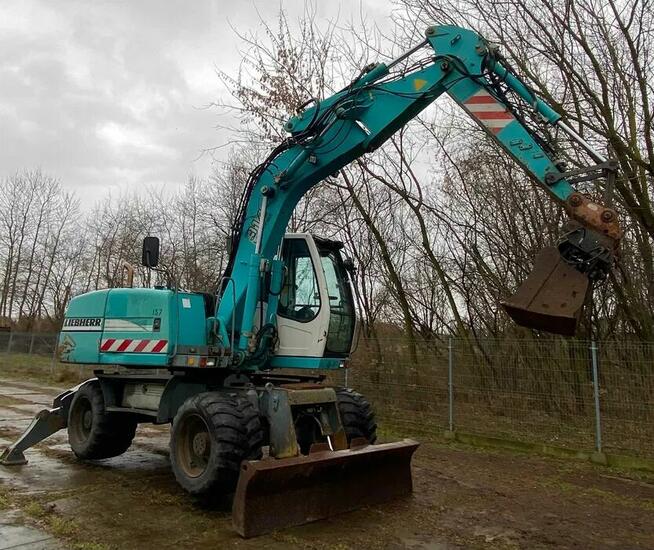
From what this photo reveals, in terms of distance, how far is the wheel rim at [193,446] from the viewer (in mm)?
5480

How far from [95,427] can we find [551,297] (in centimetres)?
529

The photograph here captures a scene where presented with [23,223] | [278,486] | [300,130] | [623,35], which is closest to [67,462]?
[278,486]

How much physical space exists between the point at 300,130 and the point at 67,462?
482cm

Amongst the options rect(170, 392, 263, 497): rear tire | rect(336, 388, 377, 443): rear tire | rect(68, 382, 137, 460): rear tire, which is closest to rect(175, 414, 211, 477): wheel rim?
rect(170, 392, 263, 497): rear tire

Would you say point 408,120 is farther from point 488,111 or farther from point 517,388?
point 517,388

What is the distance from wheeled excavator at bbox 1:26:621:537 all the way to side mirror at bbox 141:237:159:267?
0.02 metres

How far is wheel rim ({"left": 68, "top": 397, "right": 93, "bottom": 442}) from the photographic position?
731cm

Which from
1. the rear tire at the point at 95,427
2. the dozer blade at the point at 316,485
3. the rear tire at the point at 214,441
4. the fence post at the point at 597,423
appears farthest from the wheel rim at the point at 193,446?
the fence post at the point at 597,423

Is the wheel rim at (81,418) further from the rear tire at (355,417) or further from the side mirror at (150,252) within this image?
the rear tire at (355,417)

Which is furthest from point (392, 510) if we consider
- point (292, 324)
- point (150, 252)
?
point (150, 252)

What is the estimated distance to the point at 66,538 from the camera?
4410mm

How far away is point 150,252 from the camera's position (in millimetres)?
6504

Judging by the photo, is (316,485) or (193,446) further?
(193,446)

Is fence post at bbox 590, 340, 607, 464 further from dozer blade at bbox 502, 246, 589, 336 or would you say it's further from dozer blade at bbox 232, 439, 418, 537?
dozer blade at bbox 502, 246, 589, 336
